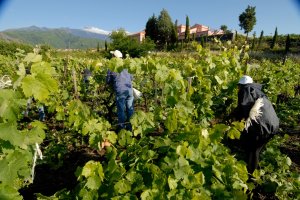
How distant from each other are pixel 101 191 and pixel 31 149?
2.27 feet

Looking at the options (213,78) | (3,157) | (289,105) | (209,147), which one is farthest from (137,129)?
(289,105)

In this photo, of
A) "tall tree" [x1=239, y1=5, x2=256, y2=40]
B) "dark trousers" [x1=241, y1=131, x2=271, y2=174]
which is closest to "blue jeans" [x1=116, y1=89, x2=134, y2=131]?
"dark trousers" [x1=241, y1=131, x2=271, y2=174]

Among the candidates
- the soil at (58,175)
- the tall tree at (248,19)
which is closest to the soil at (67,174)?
the soil at (58,175)

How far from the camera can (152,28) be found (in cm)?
5259

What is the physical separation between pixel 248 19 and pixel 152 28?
644 inches

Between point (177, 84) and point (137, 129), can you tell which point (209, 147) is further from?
point (177, 84)

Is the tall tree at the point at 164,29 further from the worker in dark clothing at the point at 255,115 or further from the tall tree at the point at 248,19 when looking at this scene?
the worker in dark clothing at the point at 255,115

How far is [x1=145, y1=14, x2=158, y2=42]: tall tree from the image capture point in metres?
52.0

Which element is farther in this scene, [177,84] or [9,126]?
[177,84]

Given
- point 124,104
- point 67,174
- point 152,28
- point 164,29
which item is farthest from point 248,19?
point 67,174

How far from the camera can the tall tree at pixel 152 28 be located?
2046 inches

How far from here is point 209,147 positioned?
250cm

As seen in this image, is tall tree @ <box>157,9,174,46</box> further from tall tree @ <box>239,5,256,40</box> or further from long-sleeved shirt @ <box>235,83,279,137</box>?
long-sleeved shirt @ <box>235,83,279,137</box>

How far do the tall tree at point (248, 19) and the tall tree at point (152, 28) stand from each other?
14445 mm
